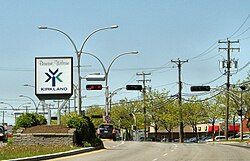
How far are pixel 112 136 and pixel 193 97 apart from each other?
1767 inches

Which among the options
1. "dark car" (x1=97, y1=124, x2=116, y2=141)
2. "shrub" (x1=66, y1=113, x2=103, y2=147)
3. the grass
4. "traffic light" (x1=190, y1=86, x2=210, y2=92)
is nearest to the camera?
the grass

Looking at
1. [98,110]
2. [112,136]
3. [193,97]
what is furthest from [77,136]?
[98,110]

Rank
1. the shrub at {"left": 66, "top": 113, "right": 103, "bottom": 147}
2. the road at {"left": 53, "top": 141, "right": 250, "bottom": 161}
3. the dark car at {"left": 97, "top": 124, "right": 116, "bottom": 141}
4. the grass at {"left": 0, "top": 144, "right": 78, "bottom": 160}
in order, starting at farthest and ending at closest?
the dark car at {"left": 97, "top": 124, "right": 116, "bottom": 141}, the shrub at {"left": 66, "top": 113, "right": 103, "bottom": 147}, the road at {"left": 53, "top": 141, "right": 250, "bottom": 161}, the grass at {"left": 0, "top": 144, "right": 78, "bottom": 160}

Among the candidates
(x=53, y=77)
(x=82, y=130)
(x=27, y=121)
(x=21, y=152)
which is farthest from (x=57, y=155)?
(x=53, y=77)

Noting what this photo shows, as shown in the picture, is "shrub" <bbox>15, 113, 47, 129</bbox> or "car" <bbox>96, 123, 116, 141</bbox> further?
"car" <bbox>96, 123, 116, 141</bbox>

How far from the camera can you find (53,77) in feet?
156

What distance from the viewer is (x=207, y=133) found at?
142500mm

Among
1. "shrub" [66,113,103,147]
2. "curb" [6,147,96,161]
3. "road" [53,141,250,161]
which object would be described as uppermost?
"shrub" [66,113,103,147]

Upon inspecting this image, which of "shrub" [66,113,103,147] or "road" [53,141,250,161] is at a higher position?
"shrub" [66,113,103,147]

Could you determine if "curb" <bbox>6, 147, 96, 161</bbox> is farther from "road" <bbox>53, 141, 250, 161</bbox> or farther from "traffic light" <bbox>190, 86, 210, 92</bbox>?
"traffic light" <bbox>190, 86, 210, 92</bbox>

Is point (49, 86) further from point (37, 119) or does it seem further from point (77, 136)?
point (77, 136)

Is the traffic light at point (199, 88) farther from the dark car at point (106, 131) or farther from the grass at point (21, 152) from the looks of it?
the grass at point (21, 152)

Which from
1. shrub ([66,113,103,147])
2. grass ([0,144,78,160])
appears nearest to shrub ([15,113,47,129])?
shrub ([66,113,103,147])

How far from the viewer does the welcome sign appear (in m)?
47.2
